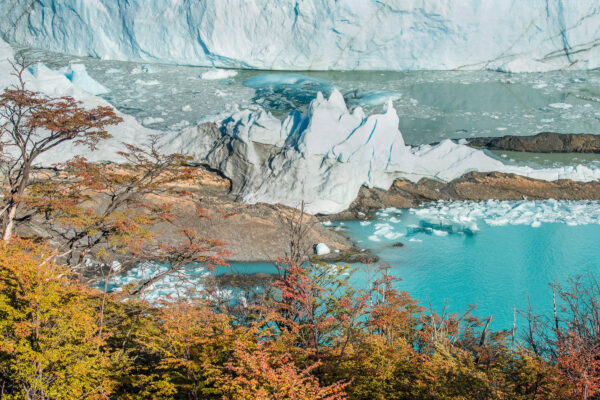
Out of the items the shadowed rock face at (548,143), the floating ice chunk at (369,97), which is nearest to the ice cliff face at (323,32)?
the floating ice chunk at (369,97)

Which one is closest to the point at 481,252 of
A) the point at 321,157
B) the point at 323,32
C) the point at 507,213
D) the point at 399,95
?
the point at 507,213

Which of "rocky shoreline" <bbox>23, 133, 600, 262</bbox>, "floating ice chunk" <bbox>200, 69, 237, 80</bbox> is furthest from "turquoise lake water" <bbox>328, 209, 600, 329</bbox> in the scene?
"floating ice chunk" <bbox>200, 69, 237, 80</bbox>

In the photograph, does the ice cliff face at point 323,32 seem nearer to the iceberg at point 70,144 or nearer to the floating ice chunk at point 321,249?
the iceberg at point 70,144

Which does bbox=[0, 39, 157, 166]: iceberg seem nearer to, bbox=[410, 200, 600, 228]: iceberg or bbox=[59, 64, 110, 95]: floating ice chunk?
bbox=[59, 64, 110, 95]: floating ice chunk

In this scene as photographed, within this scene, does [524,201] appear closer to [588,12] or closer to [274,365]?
[274,365]

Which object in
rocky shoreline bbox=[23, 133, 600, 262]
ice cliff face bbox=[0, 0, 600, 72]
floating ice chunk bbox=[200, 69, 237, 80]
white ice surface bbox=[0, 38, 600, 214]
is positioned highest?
ice cliff face bbox=[0, 0, 600, 72]

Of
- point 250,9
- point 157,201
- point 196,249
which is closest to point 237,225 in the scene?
point 157,201
